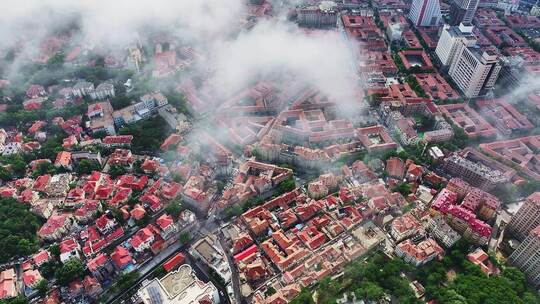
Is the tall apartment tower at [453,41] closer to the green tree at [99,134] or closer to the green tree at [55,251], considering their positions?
the green tree at [99,134]

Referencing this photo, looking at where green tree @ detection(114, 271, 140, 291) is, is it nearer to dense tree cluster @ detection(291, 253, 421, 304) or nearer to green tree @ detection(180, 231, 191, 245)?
green tree @ detection(180, 231, 191, 245)

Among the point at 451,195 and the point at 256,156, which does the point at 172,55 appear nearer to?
the point at 256,156

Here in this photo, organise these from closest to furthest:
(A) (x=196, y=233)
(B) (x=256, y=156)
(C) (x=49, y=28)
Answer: (A) (x=196, y=233), (B) (x=256, y=156), (C) (x=49, y=28)

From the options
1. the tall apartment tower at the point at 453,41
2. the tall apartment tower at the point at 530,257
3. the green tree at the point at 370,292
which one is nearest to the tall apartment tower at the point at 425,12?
the tall apartment tower at the point at 453,41

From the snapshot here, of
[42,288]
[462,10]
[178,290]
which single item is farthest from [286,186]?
[462,10]

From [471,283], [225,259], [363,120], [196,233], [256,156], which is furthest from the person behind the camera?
[363,120]

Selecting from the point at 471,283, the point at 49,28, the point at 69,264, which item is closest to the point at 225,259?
the point at 69,264
